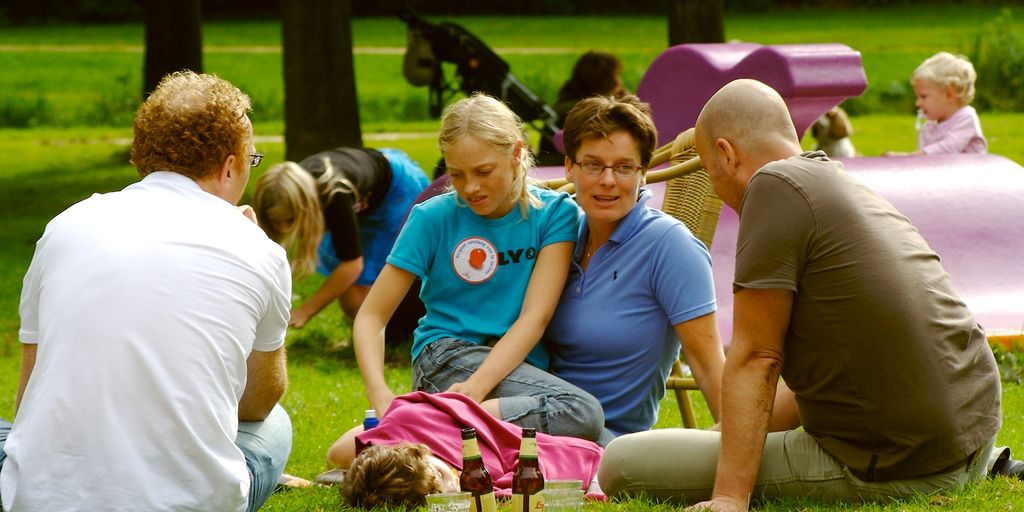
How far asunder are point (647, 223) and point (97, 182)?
10.8 meters

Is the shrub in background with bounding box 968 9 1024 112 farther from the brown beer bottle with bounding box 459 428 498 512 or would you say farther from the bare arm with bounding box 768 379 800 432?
the brown beer bottle with bounding box 459 428 498 512

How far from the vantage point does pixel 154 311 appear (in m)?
3.07

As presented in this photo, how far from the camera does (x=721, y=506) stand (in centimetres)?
365

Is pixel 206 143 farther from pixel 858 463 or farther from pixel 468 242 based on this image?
pixel 858 463

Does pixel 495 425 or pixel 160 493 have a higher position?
pixel 160 493

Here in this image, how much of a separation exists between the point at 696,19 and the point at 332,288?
19.0ft

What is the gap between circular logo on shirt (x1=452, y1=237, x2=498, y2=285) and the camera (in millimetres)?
4500

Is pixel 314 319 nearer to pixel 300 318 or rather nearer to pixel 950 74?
pixel 300 318

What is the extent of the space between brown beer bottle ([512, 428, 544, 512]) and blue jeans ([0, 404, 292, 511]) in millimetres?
672

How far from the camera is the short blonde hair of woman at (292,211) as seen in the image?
21.1 feet

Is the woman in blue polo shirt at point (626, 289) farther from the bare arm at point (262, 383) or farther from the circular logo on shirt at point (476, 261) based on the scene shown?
the bare arm at point (262, 383)

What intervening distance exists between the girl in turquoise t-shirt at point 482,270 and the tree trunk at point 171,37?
1066 cm

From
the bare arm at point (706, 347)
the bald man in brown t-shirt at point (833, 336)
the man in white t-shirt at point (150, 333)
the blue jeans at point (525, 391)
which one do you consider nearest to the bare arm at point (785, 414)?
the bare arm at point (706, 347)

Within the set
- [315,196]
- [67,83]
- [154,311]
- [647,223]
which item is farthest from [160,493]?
[67,83]
